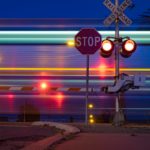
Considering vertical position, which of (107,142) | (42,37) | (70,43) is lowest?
(107,142)

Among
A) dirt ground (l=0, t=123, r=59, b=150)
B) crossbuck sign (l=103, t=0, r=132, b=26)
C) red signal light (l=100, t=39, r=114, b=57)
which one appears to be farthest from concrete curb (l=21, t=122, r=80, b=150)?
crossbuck sign (l=103, t=0, r=132, b=26)

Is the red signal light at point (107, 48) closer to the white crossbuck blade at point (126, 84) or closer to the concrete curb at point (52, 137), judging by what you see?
the white crossbuck blade at point (126, 84)

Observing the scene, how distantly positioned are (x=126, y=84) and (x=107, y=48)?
3.45 ft

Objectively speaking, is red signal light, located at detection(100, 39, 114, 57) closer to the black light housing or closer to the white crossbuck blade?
the black light housing

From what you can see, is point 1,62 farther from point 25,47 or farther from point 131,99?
point 131,99

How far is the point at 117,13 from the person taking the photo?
1769 cm

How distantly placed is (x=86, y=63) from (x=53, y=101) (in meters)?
1.31

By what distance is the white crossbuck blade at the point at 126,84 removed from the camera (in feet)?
55.8

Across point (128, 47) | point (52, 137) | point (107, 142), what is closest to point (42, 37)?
point (128, 47)

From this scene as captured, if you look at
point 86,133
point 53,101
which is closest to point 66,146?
point 86,133

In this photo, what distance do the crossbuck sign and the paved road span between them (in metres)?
3.30

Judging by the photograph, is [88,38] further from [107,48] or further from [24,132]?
[24,132]

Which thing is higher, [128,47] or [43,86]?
[128,47]

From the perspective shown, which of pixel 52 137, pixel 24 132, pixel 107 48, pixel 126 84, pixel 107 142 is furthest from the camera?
pixel 126 84
